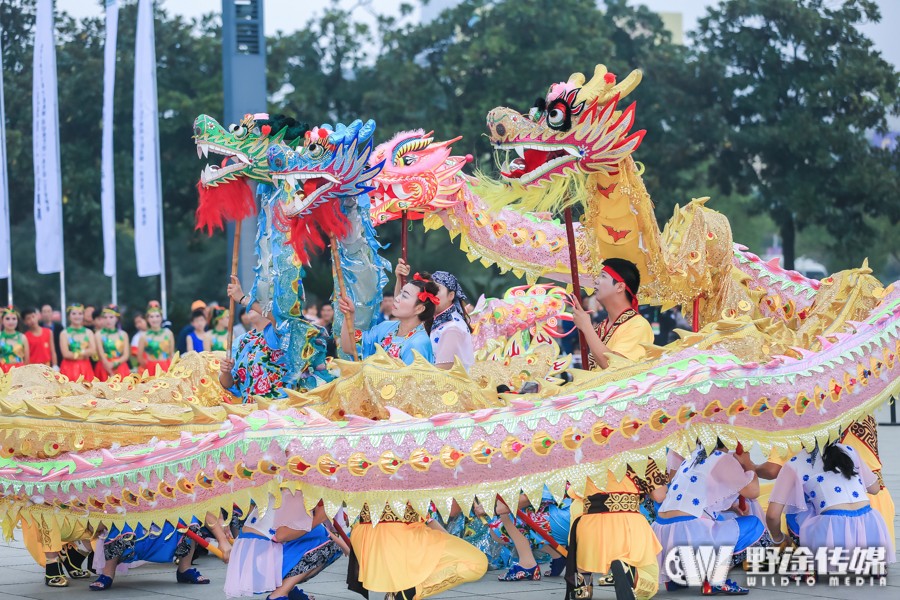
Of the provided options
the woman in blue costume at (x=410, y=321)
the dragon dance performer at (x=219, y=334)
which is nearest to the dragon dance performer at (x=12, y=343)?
the dragon dance performer at (x=219, y=334)

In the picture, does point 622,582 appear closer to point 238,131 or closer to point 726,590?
point 726,590

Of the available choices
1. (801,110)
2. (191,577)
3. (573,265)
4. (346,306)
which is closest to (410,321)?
(346,306)

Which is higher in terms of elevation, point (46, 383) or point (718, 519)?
point (46, 383)

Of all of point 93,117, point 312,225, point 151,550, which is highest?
point 93,117

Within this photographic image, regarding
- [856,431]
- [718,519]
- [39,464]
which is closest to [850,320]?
[856,431]

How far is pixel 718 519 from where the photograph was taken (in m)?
5.48

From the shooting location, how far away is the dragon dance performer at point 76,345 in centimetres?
1266

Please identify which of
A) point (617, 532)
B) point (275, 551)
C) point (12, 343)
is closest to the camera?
point (617, 532)

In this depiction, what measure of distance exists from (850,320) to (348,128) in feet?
7.79

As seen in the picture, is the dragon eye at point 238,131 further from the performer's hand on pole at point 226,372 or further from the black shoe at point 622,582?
the black shoe at point 622,582

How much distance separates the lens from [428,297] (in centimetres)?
612

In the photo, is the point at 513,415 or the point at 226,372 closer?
the point at 513,415

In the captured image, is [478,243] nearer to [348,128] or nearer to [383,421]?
[348,128]

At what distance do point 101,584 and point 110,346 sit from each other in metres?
7.54
